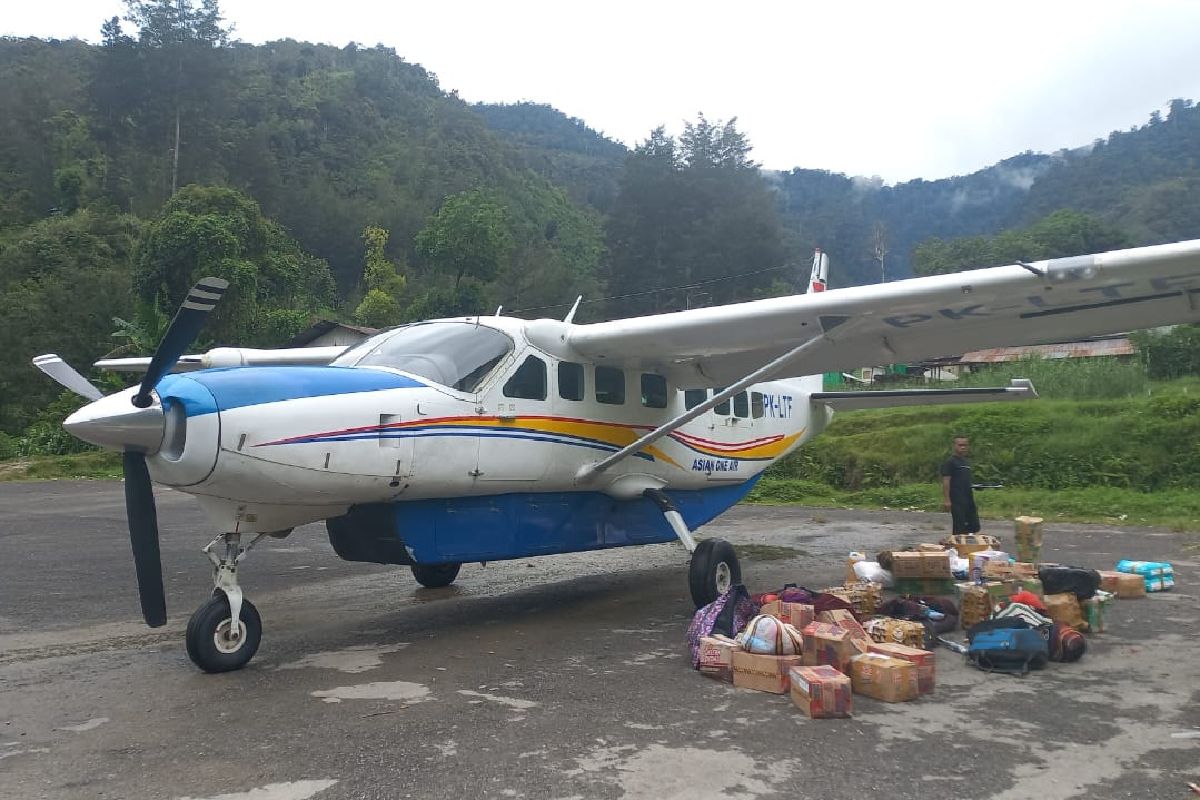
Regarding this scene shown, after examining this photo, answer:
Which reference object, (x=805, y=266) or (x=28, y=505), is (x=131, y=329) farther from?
(x=805, y=266)

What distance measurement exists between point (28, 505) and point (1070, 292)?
65.4 ft

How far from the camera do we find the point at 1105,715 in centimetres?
495

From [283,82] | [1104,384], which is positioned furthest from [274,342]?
[283,82]

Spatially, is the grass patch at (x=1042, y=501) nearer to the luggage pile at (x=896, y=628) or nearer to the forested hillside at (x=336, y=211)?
A: the luggage pile at (x=896, y=628)

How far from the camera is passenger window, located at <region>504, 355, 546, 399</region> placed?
756 cm

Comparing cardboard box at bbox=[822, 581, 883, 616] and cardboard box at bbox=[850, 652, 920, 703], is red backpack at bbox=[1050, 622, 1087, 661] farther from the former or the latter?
cardboard box at bbox=[850, 652, 920, 703]

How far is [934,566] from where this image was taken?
789 centimetres

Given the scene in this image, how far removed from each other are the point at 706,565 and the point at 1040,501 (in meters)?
11.0

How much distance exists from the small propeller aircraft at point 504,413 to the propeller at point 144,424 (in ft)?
0.05

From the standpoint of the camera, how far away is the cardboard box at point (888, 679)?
520 centimetres

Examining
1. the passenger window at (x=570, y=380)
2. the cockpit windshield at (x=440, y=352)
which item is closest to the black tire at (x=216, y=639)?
the cockpit windshield at (x=440, y=352)

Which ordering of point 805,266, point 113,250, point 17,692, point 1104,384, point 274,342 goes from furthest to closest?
point 805,266, point 113,250, point 274,342, point 1104,384, point 17,692

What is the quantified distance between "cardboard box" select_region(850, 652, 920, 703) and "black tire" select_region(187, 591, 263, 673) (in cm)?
399

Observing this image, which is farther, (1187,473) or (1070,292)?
(1187,473)
